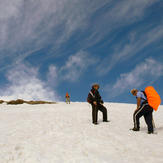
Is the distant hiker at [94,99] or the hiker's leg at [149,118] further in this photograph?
the distant hiker at [94,99]

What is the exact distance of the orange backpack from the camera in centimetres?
770

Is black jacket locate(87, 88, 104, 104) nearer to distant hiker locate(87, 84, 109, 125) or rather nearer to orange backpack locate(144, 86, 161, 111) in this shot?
distant hiker locate(87, 84, 109, 125)

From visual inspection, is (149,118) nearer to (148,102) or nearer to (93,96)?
(148,102)

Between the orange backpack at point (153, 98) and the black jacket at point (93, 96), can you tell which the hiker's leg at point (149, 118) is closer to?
the orange backpack at point (153, 98)

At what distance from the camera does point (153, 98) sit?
771 cm

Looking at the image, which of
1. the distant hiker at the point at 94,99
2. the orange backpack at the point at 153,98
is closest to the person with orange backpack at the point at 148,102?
the orange backpack at the point at 153,98

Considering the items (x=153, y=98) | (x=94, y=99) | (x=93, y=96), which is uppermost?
(x=93, y=96)

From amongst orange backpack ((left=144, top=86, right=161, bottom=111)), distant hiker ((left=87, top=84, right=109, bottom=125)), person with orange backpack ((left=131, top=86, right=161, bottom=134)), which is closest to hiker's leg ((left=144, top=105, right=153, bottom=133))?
person with orange backpack ((left=131, top=86, right=161, bottom=134))

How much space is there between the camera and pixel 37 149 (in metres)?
5.16

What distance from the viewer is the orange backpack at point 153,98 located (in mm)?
7703

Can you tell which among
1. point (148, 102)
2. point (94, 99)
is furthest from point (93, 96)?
point (148, 102)

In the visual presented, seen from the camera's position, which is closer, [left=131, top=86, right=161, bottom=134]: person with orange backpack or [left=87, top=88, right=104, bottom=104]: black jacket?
[left=131, top=86, right=161, bottom=134]: person with orange backpack

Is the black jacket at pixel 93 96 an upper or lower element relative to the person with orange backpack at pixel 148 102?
upper

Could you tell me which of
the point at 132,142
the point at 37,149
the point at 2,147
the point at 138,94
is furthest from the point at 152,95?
the point at 2,147
